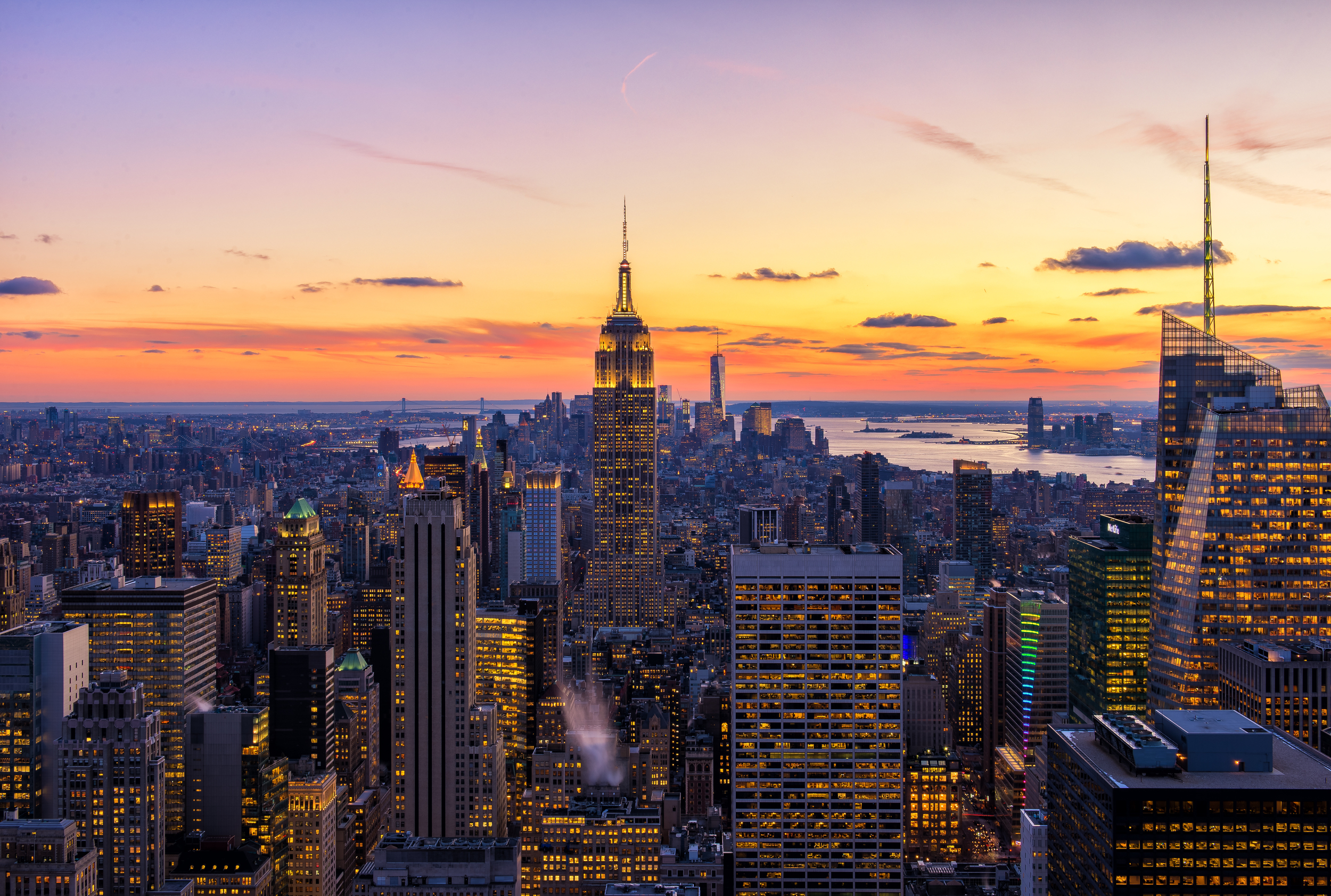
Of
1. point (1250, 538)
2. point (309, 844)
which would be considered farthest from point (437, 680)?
point (1250, 538)

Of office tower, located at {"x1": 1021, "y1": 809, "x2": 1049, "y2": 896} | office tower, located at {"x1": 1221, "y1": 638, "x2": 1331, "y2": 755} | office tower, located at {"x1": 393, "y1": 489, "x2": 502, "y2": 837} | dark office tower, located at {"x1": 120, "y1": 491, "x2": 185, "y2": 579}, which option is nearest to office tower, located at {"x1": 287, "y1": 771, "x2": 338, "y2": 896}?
office tower, located at {"x1": 393, "y1": 489, "x2": 502, "y2": 837}

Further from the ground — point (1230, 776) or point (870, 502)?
point (870, 502)

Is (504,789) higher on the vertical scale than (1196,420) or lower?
lower

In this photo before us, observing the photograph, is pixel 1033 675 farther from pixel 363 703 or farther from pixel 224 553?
pixel 224 553

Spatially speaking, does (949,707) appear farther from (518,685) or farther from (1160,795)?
(1160,795)

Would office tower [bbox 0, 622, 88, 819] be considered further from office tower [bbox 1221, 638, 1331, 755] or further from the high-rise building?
the high-rise building

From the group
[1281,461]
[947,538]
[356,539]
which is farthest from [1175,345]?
[356,539]
